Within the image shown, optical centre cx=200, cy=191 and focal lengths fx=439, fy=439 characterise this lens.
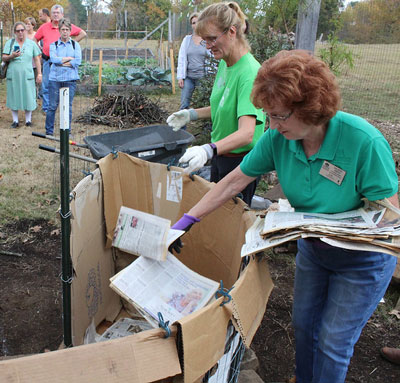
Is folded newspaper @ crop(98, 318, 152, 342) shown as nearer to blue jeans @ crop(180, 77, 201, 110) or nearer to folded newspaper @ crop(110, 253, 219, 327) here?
folded newspaper @ crop(110, 253, 219, 327)

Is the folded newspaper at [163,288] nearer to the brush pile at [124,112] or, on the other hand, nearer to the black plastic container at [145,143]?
the black plastic container at [145,143]

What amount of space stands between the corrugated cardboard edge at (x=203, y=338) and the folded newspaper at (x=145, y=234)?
600 mm

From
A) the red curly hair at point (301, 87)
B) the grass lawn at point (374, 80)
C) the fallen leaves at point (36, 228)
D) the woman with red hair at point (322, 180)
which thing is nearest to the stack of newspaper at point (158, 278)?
the woman with red hair at point (322, 180)

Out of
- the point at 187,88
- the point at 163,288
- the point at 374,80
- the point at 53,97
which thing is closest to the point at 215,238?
the point at 163,288

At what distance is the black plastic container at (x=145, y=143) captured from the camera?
12.2ft

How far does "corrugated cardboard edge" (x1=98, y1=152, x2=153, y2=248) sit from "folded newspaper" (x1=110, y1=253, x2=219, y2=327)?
28.1 inches

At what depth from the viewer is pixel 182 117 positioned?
10.3ft

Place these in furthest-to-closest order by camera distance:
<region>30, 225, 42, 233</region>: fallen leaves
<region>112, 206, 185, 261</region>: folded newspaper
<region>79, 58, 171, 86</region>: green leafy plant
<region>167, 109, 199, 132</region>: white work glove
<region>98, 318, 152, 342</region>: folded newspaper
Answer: <region>79, 58, 171, 86</region>: green leafy plant
<region>30, 225, 42, 233</region>: fallen leaves
<region>167, 109, 199, 132</region>: white work glove
<region>98, 318, 152, 342</region>: folded newspaper
<region>112, 206, 185, 261</region>: folded newspaper

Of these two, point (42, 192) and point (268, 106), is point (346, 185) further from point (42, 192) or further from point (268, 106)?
point (42, 192)

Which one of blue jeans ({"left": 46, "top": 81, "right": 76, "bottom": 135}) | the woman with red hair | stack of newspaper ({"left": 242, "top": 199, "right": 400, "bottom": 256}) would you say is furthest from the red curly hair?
blue jeans ({"left": 46, "top": 81, "right": 76, "bottom": 135})

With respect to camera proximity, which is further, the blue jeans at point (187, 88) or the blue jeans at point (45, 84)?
the blue jeans at point (45, 84)

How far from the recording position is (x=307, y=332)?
2.09 meters

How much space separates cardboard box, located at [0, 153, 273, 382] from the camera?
4.31 ft

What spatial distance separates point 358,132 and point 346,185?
0.20 meters
